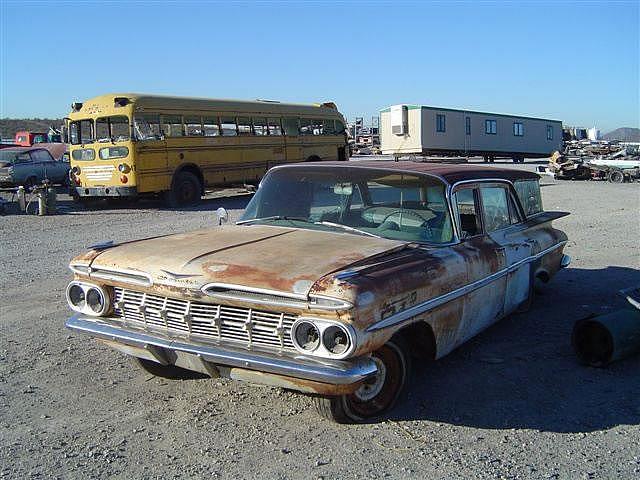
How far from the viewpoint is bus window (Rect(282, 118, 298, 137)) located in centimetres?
1933

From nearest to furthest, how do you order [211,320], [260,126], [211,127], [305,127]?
[211,320] < [211,127] < [260,126] < [305,127]

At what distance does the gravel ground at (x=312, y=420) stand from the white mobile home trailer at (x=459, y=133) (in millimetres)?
28796

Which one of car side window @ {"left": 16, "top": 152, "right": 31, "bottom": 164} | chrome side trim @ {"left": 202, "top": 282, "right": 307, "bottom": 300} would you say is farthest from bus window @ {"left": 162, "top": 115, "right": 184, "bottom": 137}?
chrome side trim @ {"left": 202, "top": 282, "right": 307, "bottom": 300}

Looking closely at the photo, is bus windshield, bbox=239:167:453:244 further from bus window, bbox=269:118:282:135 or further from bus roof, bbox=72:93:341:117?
bus window, bbox=269:118:282:135

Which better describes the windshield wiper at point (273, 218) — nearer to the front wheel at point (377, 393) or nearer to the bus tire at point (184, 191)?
the front wheel at point (377, 393)

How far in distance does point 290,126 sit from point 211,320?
16.3 meters

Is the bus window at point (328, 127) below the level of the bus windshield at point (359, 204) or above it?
above

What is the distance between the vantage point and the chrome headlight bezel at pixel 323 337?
3307mm

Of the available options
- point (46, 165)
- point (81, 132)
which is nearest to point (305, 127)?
point (81, 132)

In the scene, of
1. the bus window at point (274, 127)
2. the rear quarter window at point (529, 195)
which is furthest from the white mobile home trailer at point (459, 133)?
the rear quarter window at point (529, 195)

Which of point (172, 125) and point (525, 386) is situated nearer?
point (525, 386)

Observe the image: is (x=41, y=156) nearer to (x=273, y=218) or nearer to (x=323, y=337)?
(x=273, y=218)

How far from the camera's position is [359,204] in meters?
4.90

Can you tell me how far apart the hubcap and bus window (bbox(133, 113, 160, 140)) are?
1272cm
